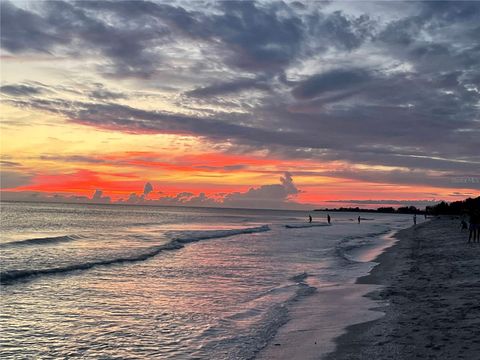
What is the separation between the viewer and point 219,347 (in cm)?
954

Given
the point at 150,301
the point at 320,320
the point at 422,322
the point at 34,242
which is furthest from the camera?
the point at 34,242

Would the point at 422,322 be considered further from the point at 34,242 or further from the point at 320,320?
the point at 34,242

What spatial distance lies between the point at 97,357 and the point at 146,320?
3060mm

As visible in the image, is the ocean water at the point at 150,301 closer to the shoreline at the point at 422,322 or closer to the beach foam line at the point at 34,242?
the shoreline at the point at 422,322

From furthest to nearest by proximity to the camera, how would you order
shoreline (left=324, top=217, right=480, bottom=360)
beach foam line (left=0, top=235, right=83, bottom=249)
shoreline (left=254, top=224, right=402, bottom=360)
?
beach foam line (left=0, top=235, right=83, bottom=249)
shoreline (left=254, top=224, right=402, bottom=360)
shoreline (left=324, top=217, right=480, bottom=360)

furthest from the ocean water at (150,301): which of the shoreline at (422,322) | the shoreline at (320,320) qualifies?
the shoreline at (422,322)

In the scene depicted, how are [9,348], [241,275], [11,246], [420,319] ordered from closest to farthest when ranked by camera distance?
1. [9,348]
2. [420,319]
3. [241,275]
4. [11,246]

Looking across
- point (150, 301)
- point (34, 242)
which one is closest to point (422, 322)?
point (150, 301)

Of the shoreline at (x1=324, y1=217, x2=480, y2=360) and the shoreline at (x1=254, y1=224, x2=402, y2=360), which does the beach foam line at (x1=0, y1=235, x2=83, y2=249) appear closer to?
the shoreline at (x1=254, y1=224, x2=402, y2=360)

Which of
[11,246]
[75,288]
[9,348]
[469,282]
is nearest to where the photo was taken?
[9,348]

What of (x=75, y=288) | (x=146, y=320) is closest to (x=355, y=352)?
(x=146, y=320)

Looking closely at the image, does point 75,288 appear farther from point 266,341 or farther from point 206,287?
point 266,341

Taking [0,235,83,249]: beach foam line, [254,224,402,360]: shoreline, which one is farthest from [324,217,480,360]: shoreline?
[0,235,83,249]: beach foam line

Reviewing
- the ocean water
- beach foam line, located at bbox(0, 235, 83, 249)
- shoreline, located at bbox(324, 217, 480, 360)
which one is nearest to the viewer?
shoreline, located at bbox(324, 217, 480, 360)
